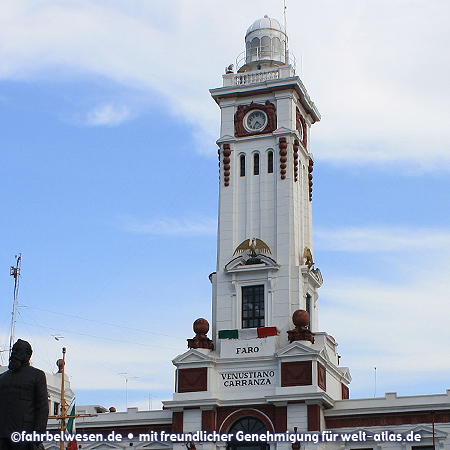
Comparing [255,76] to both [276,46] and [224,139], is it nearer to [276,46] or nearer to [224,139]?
[276,46]

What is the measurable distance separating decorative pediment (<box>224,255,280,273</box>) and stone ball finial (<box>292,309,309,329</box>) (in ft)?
10.9

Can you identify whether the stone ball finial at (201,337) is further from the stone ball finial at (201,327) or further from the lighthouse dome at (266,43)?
the lighthouse dome at (266,43)

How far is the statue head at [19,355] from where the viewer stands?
18.8 m

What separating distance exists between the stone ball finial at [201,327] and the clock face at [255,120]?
474 inches

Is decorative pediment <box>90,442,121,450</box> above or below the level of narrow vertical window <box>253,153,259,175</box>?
below

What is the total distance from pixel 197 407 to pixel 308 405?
6.02 meters

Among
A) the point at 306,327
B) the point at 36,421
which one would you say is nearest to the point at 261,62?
the point at 306,327

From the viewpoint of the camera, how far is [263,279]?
1950 inches

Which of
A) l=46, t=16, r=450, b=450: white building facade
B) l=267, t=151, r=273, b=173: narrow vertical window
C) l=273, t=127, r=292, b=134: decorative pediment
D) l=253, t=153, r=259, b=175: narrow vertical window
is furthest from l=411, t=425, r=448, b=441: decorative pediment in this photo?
l=273, t=127, r=292, b=134: decorative pediment

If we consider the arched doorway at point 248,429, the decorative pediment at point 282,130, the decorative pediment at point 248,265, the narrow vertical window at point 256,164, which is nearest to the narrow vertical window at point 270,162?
the narrow vertical window at point 256,164

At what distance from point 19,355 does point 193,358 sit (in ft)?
96.7

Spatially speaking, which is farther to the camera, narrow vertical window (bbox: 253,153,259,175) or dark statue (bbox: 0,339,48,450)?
narrow vertical window (bbox: 253,153,259,175)

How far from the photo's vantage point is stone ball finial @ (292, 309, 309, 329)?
46719 mm

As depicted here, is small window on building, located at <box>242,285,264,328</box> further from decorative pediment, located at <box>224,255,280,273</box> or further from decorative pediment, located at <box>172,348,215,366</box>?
decorative pediment, located at <box>172,348,215,366</box>
